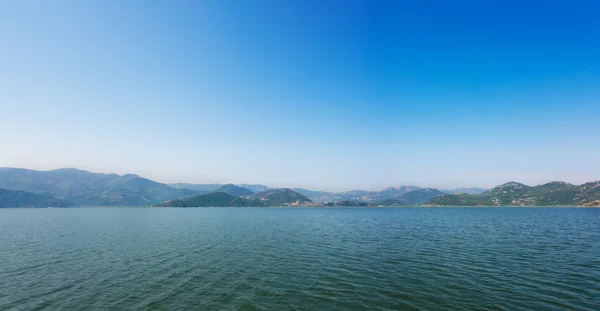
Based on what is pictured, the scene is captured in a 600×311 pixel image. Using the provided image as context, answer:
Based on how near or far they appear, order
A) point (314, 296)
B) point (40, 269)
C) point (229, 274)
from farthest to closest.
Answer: point (40, 269) → point (229, 274) → point (314, 296)

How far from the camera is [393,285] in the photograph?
130ft

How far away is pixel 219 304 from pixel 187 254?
37.8 metres

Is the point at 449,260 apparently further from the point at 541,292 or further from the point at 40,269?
the point at 40,269

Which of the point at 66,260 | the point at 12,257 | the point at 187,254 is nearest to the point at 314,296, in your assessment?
the point at 187,254

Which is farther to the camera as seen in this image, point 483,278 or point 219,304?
point 483,278

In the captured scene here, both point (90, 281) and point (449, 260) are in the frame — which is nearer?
point (90, 281)

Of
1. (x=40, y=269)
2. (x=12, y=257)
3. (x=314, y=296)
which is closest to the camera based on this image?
(x=314, y=296)

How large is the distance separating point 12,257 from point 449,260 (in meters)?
99.7

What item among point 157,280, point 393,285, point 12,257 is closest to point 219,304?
point 157,280

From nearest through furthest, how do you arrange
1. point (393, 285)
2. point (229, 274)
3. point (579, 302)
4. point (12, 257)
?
point (579, 302) → point (393, 285) → point (229, 274) → point (12, 257)

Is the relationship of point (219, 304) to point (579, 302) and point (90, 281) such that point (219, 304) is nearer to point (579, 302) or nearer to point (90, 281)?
point (90, 281)

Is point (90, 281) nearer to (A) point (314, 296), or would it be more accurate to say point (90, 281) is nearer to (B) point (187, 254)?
(B) point (187, 254)

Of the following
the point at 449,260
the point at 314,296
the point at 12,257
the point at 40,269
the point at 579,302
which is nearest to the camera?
the point at 579,302

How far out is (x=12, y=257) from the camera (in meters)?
62.2
